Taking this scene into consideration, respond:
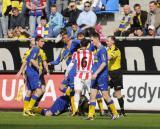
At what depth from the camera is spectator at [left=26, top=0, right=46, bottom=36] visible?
25750 mm

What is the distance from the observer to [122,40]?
76.7 ft

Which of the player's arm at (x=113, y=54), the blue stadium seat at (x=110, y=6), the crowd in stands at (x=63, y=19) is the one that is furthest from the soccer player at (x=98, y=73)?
the blue stadium seat at (x=110, y=6)

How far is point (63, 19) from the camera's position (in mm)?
25109

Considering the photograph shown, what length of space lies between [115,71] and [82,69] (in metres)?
1.41

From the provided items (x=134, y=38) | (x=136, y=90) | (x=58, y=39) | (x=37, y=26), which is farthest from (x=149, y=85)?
(x=37, y=26)

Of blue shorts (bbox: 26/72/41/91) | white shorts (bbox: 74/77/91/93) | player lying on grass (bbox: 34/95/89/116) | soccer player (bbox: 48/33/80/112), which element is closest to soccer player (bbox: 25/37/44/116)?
blue shorts (bbox: 26/72/41/91)

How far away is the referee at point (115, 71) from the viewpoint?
20.4 m

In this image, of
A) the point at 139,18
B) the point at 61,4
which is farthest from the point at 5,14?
the point at 139,18

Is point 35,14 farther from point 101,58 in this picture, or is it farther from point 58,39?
point 101,58

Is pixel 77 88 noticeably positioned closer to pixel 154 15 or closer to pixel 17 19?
pixel 154 15

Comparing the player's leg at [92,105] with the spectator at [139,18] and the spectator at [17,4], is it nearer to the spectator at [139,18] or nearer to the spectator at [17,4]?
the spectator at [139,18]

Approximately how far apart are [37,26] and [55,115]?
612cm

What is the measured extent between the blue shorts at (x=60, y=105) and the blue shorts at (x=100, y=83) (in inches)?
60.4

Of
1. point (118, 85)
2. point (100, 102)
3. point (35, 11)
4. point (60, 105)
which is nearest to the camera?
point (60, 105)
